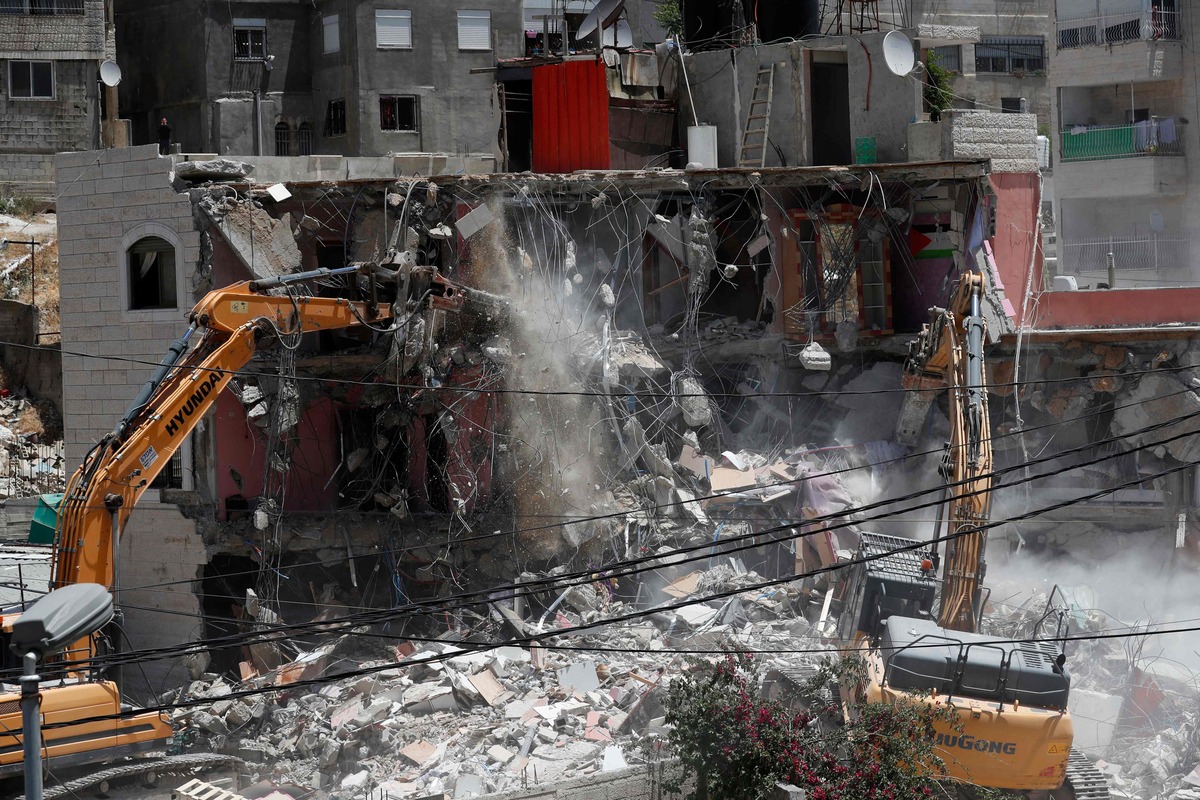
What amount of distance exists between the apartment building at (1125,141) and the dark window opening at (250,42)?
20717mm

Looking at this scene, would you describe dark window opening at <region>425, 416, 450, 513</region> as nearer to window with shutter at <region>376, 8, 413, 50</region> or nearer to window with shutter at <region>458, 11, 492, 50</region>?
window with shutter at <region>376, 8, 413, 50</region>

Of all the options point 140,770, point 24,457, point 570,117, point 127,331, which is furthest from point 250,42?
point 140,770

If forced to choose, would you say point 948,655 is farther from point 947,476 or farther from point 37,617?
point 37,617

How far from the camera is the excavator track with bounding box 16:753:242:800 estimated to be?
16.4 metres

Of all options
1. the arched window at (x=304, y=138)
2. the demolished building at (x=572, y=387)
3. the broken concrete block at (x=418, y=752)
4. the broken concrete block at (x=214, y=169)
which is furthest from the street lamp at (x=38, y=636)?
the arched window at (x=304, y=138)

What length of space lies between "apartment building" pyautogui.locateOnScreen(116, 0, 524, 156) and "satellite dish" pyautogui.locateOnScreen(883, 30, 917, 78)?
44.4ft

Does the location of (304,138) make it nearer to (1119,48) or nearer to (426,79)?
(426,79)

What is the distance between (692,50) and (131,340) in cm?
1279

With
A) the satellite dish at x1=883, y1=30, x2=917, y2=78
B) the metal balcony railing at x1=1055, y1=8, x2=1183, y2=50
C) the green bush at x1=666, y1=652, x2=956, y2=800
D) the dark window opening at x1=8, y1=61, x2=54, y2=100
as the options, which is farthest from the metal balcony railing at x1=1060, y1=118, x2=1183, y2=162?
the dark window opening at x1=8, y1=61, x2=54, y2=100

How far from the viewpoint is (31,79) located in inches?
1426

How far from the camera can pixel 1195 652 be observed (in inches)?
A: 777

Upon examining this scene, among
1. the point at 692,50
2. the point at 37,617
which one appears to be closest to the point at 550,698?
the point at 37,617

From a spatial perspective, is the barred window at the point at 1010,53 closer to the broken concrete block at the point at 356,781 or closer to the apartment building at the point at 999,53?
the apartment building at the point at 999,53

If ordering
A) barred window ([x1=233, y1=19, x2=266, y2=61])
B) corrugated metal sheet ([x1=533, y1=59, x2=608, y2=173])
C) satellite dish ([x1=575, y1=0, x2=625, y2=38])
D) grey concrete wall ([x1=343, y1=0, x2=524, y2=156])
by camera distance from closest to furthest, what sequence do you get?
corrugated metal sheet ([x1=533, y1=59, x2=608, y2=173]), satellite dish ([x1=575, y1=0, x2=625, y2=38]), grey concrete wall ([x1=343, y1=0, x2=524, y2=156]), barred window ([x1=233, y1=19, x2=266, y2=61])
